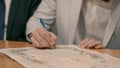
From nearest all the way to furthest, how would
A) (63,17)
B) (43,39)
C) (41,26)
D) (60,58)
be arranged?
(60,58)
(43,39)
(41,26)
(63,17)

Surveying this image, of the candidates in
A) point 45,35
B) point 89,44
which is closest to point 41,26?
point 45,35

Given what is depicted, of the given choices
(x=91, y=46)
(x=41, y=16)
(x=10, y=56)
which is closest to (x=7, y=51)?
(x=10, y=56)

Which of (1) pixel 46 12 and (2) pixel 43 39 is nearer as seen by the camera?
(2) pixel 43 39

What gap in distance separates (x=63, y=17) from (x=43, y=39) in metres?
0.35

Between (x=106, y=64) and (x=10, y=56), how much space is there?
0.33m

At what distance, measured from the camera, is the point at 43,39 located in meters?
1.08

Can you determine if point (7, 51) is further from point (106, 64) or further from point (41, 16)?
point (41, 16)

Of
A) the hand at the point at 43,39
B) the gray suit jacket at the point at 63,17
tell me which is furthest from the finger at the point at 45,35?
the gray suit jacket at the point at 63,17

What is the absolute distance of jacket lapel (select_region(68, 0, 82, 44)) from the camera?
129 cm

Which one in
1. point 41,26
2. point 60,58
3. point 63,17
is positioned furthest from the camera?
point 63,17

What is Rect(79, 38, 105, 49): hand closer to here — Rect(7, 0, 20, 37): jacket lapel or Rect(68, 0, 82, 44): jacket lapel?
Rect(68, 0, 82, 44): jacket lapel

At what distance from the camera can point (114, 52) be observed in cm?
102

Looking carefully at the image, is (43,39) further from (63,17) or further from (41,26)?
(63,17)

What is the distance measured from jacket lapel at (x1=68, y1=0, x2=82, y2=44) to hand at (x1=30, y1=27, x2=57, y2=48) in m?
0.25
